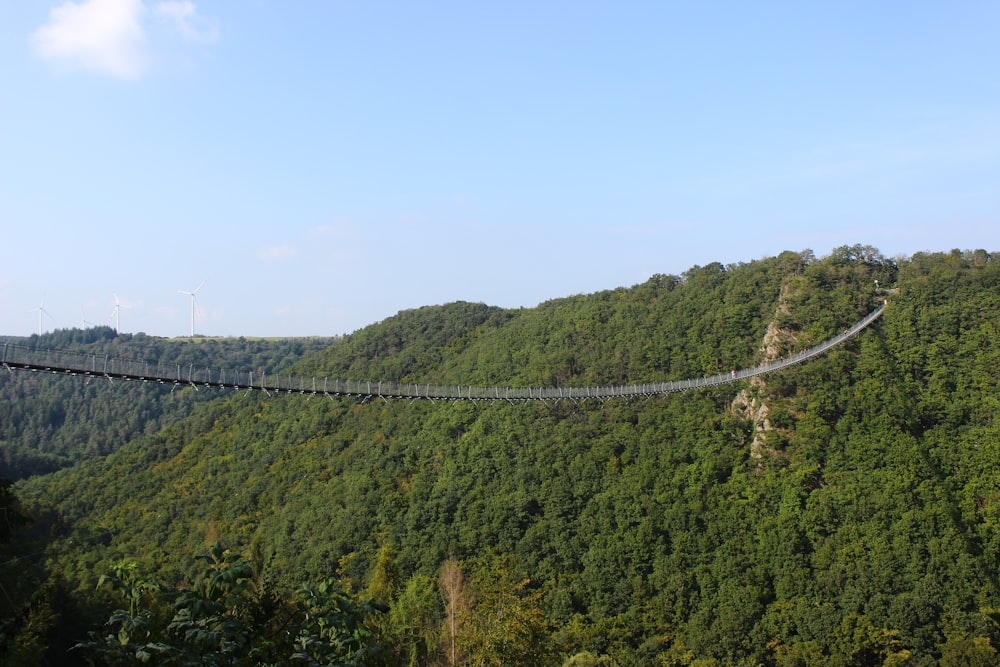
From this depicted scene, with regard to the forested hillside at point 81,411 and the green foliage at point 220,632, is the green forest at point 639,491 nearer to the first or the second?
the green foliage at point 220,632

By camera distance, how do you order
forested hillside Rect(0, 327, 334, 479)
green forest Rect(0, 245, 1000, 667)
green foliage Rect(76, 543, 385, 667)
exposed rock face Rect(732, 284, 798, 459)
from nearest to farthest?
green foliage Rect(76, 543, 385, 667) → green forest Rect(0, 245, 1000, 667) → exposed rock face Rect(732, 284, 798, 459) → forested hillside Rect(0, 327, 334, 479)

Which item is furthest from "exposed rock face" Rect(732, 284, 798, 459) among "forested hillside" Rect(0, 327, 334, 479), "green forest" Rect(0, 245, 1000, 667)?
"forested hillside" Rect(0, 327, 334, 479)

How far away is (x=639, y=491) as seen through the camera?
32.2 metres

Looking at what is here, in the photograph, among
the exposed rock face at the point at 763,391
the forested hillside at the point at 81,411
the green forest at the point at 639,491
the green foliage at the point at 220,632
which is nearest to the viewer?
the green foliage at the point at 220,632

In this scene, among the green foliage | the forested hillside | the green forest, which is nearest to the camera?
the green foliage

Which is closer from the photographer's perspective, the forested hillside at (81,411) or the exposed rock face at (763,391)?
the exposed rock face at (763,391)

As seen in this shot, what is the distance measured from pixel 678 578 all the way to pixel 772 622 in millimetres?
3459

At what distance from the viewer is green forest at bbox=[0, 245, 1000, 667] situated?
23.2 metres

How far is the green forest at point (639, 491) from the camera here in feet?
76.1

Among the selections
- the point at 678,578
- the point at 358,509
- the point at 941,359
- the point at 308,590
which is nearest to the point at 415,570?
the point at 358,509

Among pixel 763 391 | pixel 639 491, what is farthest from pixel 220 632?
pixel 763 391

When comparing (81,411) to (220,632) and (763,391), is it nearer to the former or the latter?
(763,391)

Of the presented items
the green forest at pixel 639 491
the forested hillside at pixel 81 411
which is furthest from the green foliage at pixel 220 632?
the forested hillside at pixel 81 411

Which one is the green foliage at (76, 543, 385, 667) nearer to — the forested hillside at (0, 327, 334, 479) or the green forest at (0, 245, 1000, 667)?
the green forest at (0, 245, 1000, 667)
